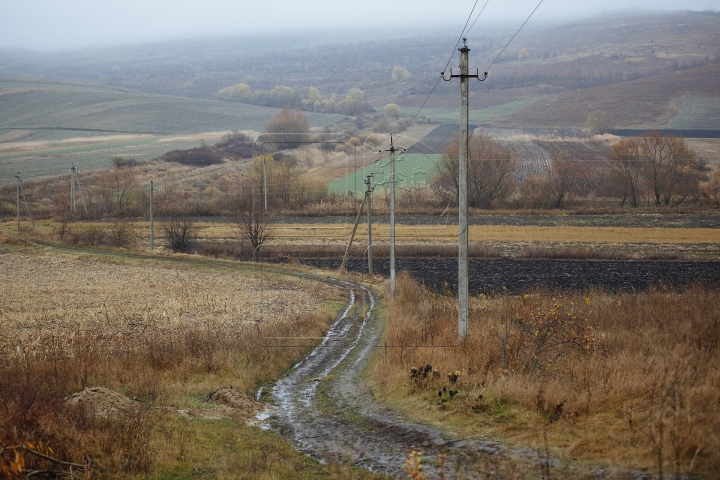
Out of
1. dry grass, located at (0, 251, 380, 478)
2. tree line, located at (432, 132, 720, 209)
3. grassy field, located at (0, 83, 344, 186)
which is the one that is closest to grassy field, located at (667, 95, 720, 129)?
tree line, located at (432, 132, 720, 209)

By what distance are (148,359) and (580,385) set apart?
328 inches

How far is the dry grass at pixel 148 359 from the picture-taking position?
7348 mm

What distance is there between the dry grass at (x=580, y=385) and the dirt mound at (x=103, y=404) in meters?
4.17

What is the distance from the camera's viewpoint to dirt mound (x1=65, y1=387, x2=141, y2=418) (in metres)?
8.79

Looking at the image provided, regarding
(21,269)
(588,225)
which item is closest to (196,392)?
(21,269)

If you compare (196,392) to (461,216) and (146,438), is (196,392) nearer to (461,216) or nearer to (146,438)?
(146,438)

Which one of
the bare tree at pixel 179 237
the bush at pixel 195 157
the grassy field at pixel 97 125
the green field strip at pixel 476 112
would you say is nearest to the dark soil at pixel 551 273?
the bare tree at pixel 179 237

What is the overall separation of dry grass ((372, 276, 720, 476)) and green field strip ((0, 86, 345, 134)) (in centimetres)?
9553

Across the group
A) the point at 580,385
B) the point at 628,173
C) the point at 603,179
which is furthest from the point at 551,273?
the point at 603,179

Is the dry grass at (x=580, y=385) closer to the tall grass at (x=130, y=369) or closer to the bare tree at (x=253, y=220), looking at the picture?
the tall grass at (x=130, y=369)

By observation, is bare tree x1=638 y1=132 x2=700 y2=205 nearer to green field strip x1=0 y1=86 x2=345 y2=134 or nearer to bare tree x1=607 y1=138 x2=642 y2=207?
bare tree x1=607 y1=138 x2=642 y2=207

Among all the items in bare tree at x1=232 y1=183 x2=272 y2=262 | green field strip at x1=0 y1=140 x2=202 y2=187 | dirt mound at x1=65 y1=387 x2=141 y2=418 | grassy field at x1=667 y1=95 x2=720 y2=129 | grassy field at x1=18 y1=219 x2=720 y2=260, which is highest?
grassy field at x1=667 y1=95 x2=720 y2=129

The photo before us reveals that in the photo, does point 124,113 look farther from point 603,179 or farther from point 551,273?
point 551,273

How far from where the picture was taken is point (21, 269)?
3181 centimetres
